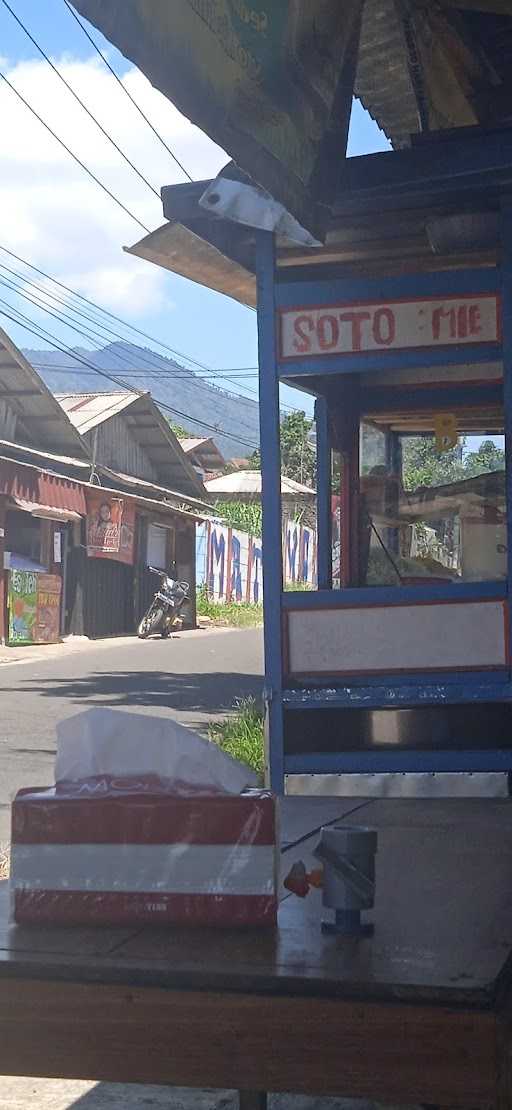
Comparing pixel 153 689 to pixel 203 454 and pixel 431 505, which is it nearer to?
pixel 431 505

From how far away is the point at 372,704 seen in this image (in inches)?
190

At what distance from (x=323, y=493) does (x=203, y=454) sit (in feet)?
126

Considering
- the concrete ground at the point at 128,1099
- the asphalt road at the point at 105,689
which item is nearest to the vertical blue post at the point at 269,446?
the concrete ground at the point at 128,1099

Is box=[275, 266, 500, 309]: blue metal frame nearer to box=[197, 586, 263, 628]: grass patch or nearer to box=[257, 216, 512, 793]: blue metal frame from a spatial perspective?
box=[257, 216, 512, 793]: blue metal frame

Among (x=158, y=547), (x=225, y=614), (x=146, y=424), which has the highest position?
(x=146, y=424)

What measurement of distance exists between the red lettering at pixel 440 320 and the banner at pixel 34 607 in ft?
66.9

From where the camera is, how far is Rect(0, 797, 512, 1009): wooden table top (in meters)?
1.96

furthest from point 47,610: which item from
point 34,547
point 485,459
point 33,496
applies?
point 485,459

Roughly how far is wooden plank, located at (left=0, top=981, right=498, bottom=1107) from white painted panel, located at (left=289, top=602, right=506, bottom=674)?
2975 mm

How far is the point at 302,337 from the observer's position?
5.09 metres

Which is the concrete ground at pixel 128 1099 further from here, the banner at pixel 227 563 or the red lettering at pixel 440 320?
the banner at pixel 227 563

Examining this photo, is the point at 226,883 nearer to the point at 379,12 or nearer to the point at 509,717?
the point at 509,717

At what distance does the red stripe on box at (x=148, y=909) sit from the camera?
2271 mm

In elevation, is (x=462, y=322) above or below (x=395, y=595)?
above
